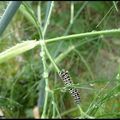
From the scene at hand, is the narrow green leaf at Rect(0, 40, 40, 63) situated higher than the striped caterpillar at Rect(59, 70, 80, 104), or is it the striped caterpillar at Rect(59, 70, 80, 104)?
the narrow green leaf at Rect(0, 40, 40, 63)

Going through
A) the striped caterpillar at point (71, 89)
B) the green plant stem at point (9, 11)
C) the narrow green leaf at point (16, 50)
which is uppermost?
the green plant stem at point (9, 11)

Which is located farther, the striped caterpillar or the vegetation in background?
the vegetation in background

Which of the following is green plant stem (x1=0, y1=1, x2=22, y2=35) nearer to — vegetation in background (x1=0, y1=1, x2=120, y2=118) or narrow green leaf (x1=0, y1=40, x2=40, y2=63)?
narrow green leaf (x1=0, y1=40, x2=40, y2=63)

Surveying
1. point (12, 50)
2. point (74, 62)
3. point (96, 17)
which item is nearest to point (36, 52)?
point (74, 62)

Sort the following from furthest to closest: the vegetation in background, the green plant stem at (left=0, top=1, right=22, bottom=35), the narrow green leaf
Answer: the vegetation in background
the narrow green leaf
the green plant stem at (left=0, top=1, right=22, bottom=35)

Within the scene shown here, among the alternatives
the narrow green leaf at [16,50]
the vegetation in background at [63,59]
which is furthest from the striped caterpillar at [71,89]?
the vegetation in background at [63,59]

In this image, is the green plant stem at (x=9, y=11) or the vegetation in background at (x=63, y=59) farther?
the vegetation in background at (x=63, y=59)

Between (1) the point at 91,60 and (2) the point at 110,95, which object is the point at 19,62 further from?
(2) the point at 110,95

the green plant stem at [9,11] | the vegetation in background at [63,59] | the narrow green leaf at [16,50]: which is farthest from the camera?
the vegetation in background at [63,59]

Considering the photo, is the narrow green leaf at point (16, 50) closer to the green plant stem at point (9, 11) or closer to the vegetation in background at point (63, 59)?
A: the green plant stem at point (9, 11)

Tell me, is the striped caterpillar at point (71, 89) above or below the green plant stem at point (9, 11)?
below

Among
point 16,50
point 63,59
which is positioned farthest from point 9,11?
point 63,59

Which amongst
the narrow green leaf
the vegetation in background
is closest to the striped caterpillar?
the narrow green leaf
